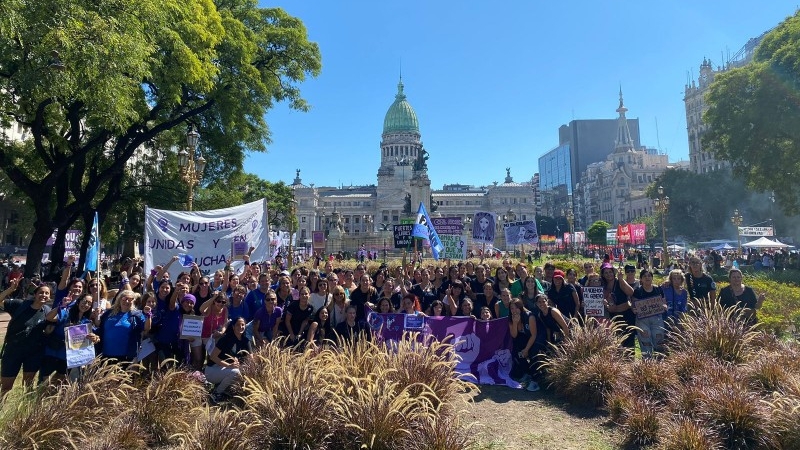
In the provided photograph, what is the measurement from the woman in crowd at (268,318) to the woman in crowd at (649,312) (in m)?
5.81

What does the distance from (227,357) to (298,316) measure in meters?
1.21

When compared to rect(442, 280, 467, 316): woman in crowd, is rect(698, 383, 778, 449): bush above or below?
below

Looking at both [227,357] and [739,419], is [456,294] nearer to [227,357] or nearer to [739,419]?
[227,357]

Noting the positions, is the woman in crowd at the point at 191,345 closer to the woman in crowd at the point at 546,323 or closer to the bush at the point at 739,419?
the woman in crowd at the point at 546,323

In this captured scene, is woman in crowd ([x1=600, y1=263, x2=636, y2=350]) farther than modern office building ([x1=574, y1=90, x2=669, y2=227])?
No

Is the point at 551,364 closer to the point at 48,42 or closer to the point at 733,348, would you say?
the point at 733,348

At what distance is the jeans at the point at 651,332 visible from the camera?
317 inches

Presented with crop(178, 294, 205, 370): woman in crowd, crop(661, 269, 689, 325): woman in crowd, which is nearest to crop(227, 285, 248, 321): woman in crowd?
crop(178, 294, 205, 370): woman in crowd

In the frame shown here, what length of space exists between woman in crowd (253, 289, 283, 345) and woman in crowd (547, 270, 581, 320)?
4.70 meters

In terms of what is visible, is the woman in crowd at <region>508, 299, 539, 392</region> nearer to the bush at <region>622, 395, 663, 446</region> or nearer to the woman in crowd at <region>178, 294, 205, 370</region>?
the bush at <region>622, 395, 663, 446</region>

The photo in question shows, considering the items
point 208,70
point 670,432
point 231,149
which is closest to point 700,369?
point 670,432

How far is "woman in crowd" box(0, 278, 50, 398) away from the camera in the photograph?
599cm

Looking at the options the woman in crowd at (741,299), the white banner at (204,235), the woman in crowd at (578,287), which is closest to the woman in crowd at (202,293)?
the white banner at (204,235)

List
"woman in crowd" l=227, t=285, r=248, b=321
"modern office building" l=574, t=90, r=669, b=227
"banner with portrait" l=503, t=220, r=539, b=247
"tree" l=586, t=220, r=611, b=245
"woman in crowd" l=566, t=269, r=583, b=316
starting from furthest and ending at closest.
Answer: "modern office building" l=574, t=90, r=669, b=227
"tree" l=586, t=220, r=611, b=245
"banner with portrait" l=503, t=220, r=539, b=247
"woman in crowd" l=566, t=269, r=583, b=316
"woman in crowd" l=227, t=285, r=248, b=321
